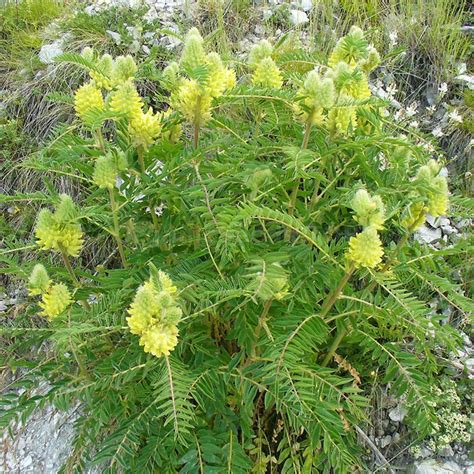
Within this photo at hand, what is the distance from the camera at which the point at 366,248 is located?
1364mm

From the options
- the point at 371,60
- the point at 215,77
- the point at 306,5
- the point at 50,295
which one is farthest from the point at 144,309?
the point at 306,5

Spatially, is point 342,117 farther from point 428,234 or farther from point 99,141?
point 428,234

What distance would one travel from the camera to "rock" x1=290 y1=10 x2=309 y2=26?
12.2ft

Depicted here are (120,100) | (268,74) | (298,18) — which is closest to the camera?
(120,100)

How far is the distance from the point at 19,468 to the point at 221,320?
1.08 m

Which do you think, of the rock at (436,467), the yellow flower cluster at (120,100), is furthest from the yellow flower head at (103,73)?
the rock at (436,467)

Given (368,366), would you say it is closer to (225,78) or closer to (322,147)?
(322,147)

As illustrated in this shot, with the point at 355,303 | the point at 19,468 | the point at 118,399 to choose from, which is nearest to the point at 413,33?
the point at 355,303

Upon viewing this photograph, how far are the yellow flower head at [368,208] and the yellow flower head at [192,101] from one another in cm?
52

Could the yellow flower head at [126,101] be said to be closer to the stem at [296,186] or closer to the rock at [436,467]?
the stem at [296,186]

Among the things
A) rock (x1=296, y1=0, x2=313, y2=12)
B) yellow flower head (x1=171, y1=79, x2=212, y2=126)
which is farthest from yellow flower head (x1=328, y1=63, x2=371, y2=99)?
rock (x1=296, y1=0, x2=313, y2=12)

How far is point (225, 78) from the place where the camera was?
1.68 m

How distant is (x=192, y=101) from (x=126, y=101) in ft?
0.59

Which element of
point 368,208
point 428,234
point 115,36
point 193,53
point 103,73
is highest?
point 193,53
